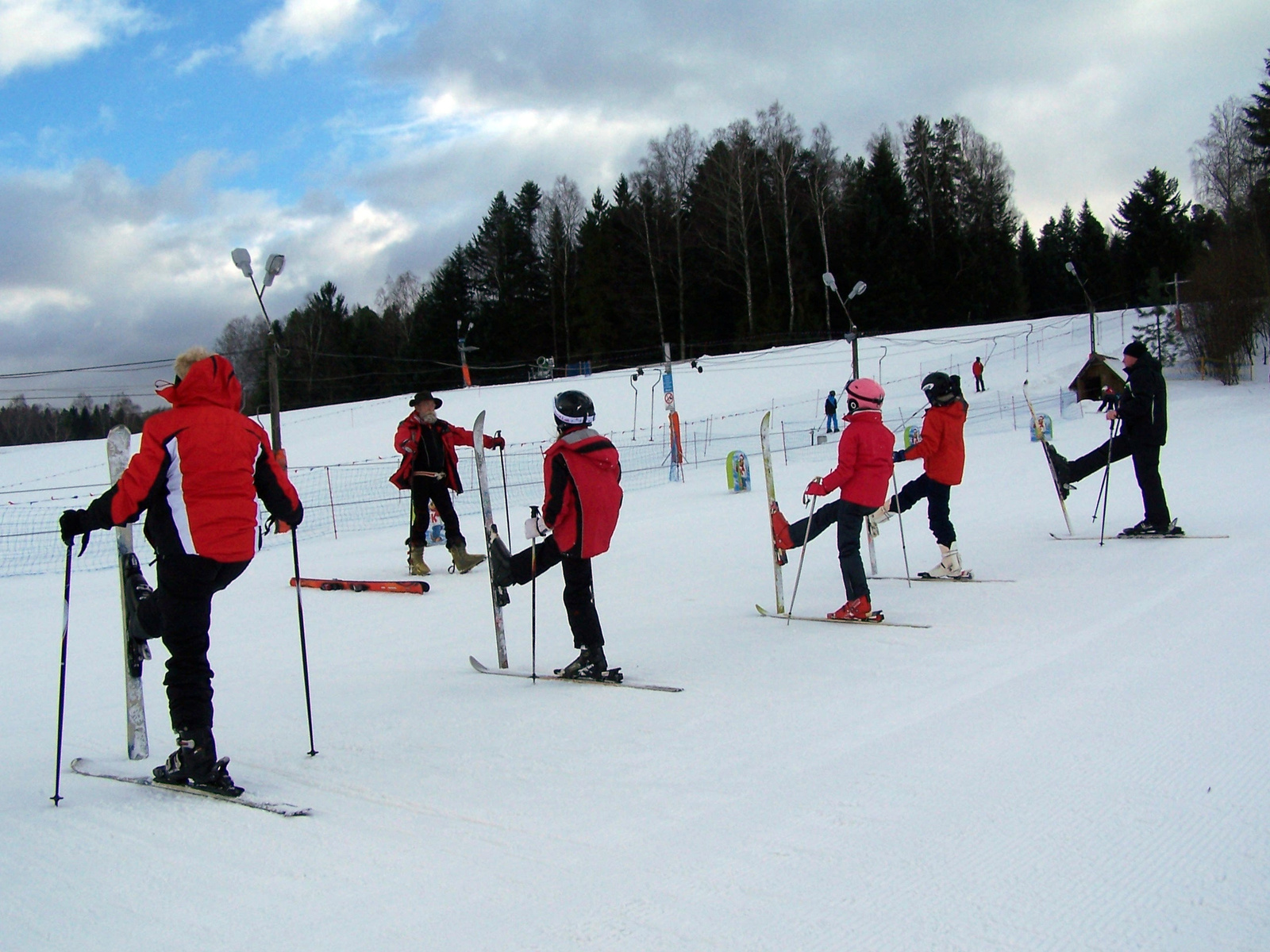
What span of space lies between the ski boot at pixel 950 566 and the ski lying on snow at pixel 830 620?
163cm

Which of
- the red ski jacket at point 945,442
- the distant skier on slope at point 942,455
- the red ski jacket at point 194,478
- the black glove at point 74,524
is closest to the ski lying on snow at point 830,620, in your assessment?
the distant skier on slope at point 942,455

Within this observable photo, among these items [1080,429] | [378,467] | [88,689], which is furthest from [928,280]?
[88,689]

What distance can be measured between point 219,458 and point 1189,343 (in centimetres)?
3950

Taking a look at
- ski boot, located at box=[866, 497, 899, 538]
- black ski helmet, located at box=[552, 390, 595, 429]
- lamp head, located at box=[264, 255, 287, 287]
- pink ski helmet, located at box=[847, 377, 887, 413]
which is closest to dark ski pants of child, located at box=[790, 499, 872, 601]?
pink ski helmet, located at box=[847, 377, 887, 413]

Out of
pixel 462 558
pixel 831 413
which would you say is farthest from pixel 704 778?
pixel 831 413

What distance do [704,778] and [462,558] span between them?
6.87 metres

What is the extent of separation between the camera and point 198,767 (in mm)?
3709

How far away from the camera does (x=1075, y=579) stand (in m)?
7.68

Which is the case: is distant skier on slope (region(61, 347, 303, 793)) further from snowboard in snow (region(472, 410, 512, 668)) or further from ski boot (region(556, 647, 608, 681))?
ski boot (region(556, 647, 608, 681))

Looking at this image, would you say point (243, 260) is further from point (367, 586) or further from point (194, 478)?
point (194, 478)

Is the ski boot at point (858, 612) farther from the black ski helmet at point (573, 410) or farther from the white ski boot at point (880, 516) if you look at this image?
the black ski helmet at point (573, 410)

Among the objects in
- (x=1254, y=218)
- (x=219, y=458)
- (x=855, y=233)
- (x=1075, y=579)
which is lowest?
(x=1075, y=579)

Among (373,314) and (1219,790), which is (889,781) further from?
(373,314)

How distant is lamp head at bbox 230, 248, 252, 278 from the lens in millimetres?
18180
